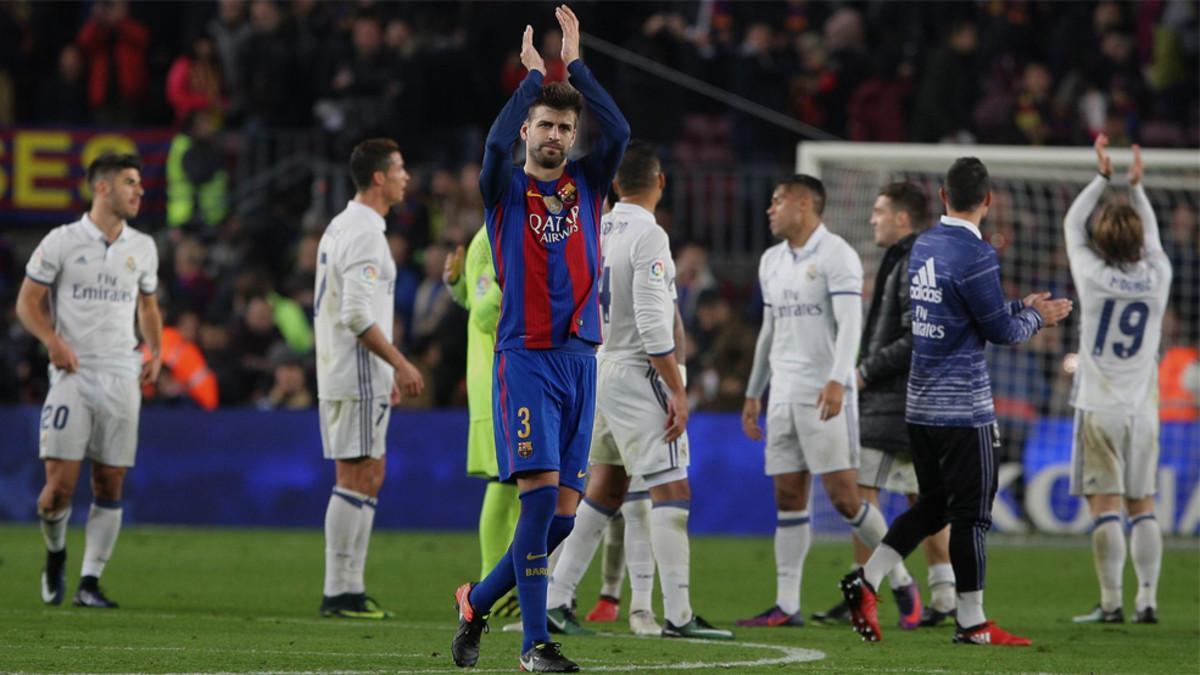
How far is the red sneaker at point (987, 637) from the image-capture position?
31.7ft

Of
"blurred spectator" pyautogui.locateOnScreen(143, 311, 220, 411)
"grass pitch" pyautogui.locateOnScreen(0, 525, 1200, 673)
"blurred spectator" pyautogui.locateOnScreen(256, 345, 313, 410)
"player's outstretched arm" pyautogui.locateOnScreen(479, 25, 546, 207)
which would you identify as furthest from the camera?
"blurred spectator" pyautogui.locateOnScreen(143, 311, 220, 411)

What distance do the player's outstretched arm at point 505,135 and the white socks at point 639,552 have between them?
291cm

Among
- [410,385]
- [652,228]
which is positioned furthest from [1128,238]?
[410,385]

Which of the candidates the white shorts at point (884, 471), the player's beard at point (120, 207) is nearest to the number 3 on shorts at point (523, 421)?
the white shorts at point (884, 471)

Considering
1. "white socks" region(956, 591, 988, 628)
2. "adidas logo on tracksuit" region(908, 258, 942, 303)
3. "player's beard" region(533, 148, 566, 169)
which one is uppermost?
"player's beard" region(533, 148, 566, 169)

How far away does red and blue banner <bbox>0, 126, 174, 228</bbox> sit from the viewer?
72.5ft

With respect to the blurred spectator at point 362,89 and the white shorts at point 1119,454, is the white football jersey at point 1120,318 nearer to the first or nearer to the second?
the white shorts at point 1119,454

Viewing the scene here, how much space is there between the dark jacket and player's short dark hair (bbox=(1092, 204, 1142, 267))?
3.93 feet

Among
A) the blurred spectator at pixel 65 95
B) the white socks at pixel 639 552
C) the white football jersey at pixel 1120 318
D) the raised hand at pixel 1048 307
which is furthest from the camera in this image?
the blurred spectator at pixel 65 95

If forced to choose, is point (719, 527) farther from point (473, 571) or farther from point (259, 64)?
point (259, 64)

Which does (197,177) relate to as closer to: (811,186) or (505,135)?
(811,186)

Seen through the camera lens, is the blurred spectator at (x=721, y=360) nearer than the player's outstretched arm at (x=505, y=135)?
No

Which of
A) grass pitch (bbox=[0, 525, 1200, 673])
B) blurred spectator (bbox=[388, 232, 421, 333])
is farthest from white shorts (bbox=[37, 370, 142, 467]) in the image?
blurred spectator (bbox=[388, 232, 421, 333])

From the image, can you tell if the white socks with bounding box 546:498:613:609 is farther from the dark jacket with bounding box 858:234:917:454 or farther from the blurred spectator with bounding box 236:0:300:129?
the blurred spectator with bounding box 236:0:300:129
